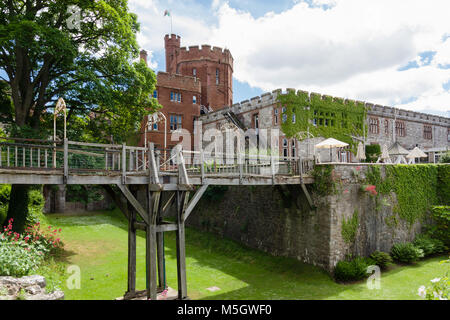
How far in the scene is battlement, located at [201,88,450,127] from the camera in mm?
27609

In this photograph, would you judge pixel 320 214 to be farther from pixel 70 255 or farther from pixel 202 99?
pixel 202 99

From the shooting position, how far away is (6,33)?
12.2 meters

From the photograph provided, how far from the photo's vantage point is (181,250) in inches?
418

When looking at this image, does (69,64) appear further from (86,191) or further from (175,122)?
(175,122)

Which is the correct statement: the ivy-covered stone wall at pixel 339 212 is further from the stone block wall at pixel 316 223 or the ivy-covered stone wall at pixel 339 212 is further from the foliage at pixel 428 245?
the foliage at pixel 428 245

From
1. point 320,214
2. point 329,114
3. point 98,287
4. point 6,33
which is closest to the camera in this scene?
point 6,33

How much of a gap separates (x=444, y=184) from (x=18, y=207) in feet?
79.4

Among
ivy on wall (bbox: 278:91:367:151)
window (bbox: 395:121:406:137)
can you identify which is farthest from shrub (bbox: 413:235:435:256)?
window (bbox: 395:121:406:137)

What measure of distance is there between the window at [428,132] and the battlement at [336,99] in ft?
2.19

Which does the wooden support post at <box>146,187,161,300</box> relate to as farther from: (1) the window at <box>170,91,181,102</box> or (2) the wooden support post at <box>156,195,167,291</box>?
(1) the window at <box>170,91,181,102</box>

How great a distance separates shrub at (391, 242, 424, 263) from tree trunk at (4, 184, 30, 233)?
18.9 meters
